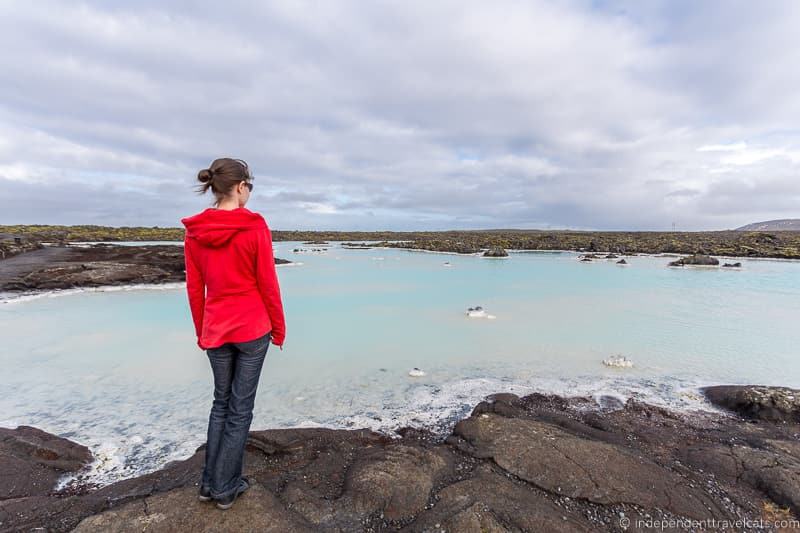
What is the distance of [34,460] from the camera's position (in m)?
4.51

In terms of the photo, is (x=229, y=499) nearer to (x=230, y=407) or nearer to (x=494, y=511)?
(x=230, y=407)

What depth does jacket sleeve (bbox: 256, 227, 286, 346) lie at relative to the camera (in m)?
2.97

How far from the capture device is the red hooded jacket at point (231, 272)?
2.88 metres

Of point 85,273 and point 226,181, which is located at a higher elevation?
point 226,181

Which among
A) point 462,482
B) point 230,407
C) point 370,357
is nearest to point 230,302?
point 230,407

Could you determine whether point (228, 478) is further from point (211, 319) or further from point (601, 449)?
point (601, 449)

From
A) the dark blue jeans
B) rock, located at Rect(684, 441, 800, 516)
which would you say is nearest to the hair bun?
the dark blue jeans

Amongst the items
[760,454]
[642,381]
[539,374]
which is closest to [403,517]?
A: [760,454]

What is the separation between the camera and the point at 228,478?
10.6ft

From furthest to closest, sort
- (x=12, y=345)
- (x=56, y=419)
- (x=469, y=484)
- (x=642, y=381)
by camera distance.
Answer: (x=12, y=345)
(x=642, y=381)
(x=56, y=419)
(x=469, y=484)

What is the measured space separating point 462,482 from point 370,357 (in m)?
5.00

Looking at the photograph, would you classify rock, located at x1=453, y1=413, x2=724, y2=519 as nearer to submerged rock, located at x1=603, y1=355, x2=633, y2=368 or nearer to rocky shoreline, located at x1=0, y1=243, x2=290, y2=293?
submerged rock, located at x1=603, y1=355, x2=633, y2=368

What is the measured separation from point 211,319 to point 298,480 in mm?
2038

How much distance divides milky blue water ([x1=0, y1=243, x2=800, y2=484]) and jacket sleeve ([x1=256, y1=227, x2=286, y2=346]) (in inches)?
117
